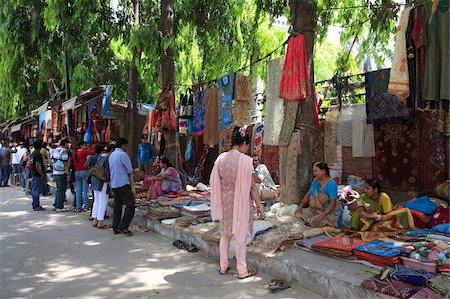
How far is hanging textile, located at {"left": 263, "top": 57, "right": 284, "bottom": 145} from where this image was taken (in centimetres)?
701

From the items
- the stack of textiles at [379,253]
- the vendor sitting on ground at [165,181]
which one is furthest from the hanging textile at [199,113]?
the stack of textiles at [379,253]

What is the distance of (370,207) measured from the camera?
569 centimetres

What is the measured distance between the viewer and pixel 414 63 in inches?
187

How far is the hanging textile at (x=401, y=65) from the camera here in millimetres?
4711

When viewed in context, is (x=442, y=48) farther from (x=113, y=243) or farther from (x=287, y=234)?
(x=113, y=243)

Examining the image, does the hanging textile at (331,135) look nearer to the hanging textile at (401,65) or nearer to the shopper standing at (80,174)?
the hanging textile at (401,65)

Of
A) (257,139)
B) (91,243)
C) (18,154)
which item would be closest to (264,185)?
(257,139)

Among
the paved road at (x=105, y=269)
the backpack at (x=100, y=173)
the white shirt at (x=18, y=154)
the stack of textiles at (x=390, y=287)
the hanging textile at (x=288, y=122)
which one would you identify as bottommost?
the paved road at (x=105, y=269)

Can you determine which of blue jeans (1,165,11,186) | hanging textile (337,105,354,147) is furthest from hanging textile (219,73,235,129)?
blue jeans (1,165,11,186)

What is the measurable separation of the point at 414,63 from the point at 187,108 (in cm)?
648

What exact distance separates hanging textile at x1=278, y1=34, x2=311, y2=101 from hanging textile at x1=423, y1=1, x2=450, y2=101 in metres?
1.86

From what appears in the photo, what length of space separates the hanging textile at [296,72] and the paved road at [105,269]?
2.80 metres

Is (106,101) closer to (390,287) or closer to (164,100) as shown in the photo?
(164,100)

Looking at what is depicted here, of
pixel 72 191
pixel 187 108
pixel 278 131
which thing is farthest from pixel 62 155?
pixel 278 131
